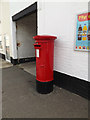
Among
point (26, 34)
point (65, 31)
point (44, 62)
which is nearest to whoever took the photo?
point (44, 62)

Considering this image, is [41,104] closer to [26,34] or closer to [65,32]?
[65,32]

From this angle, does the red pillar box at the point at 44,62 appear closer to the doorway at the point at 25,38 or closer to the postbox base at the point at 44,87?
the postbox base at the point at 44,87

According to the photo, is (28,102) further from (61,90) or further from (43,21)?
(43,21)

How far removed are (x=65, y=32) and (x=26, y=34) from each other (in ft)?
14.1

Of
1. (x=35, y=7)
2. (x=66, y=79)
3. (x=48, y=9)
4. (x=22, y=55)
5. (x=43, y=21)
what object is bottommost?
(x=66, y=79)

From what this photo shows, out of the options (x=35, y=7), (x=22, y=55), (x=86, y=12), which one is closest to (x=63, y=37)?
(x=86, y=12)

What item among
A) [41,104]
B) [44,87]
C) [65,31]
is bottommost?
[41,104]

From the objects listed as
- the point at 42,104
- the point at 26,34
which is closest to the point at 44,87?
the point at 42,104

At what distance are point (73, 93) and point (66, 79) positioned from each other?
17.1 inches

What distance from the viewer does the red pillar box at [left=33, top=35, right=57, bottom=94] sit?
8.24ft

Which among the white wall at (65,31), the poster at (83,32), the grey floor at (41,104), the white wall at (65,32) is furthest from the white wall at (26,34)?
the poster at (83,32)

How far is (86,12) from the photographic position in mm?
2162

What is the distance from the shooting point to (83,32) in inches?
89.4

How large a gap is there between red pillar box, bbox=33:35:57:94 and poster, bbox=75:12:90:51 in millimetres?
673
